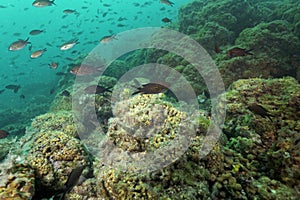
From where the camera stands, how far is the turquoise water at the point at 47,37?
21344 millimetres

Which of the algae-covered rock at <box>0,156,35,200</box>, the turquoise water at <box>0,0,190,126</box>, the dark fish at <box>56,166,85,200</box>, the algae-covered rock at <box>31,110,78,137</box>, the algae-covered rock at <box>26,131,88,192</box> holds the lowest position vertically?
the turquoise water at <box>0,0,190,126</box>

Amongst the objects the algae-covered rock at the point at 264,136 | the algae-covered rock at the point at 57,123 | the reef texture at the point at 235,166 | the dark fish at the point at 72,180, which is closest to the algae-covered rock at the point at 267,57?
the algae-covered rock at the point at 264,136

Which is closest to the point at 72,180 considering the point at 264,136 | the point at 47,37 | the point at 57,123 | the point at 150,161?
the point at 150,161

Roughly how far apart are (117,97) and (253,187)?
4.48 metres

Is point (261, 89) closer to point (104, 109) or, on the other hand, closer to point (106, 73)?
point (104, 109)

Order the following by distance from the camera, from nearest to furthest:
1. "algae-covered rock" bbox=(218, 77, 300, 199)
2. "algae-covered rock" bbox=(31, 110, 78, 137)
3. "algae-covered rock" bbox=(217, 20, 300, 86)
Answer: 1. "algae-covered rock" bbox=(218, 77, 300, 199)
2. "algae-covered rock" bbox=(31, 110, 78, 137)
3. "algae-covered rock" bbox=(217, 20, 300, 86)

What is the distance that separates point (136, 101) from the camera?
3416mm

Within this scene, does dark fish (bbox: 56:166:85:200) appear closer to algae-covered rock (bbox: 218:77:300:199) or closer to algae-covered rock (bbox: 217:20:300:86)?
algae-covered rock (bbox: 218:77:300:199)

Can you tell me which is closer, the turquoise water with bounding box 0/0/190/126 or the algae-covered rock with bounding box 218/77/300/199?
the algae-covered rock with bounding box 218/77/300/199

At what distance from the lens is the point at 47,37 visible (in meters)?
77.5

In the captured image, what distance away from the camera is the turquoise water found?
2134 cm

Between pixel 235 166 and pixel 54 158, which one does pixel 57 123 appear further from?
pixel 235 166

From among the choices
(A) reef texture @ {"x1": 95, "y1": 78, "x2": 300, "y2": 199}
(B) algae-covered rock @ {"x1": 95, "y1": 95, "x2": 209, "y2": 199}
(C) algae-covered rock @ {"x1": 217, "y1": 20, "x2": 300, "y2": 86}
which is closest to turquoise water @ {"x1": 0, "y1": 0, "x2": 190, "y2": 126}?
(C) algae-covered rock @ {"x1": 217, "y1": 20, "x2": 300, "y2": 86}

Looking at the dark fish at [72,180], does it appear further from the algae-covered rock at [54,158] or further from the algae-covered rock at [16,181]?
the algae-covered rock at [16,181]
